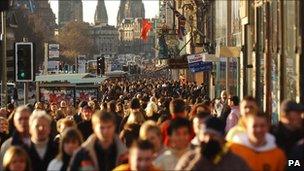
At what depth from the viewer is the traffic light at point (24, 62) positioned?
786 inches

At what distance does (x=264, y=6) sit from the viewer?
2219 cm

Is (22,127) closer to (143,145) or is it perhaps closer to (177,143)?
(177,143)

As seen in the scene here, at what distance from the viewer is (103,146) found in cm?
968

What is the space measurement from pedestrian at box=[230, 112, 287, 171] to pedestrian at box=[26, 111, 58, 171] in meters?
2.40

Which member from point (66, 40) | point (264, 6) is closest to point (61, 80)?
point (264, 6)

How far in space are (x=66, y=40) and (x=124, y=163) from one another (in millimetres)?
173901

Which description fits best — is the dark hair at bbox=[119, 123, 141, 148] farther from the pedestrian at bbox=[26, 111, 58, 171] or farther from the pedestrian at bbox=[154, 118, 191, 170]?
the pedestrian at bbox=[154, 118, 191, 170]

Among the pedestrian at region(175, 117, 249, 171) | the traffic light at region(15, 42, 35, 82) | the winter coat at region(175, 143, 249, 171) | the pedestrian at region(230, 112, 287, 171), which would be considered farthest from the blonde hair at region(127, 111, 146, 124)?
the traffic light at region(15, 42, 35, 82)

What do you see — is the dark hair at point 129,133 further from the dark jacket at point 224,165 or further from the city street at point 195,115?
the dark jacket at point 224,165

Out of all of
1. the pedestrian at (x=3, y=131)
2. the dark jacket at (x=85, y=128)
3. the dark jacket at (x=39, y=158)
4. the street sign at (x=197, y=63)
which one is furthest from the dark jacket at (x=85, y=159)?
the street sign at (x=197, y=63)

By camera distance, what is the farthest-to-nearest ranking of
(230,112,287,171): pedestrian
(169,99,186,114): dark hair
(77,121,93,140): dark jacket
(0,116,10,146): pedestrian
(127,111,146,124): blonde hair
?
(0,116,10,146): pedestrian < (77,121,93,140): dark jacket < (127,111,146,124): blonde hair < (169,99,186,114): dark hair < (230,112,287,171): pedestrian

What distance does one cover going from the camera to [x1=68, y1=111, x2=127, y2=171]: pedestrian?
31.0ft

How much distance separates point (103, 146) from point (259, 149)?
5.48 ft

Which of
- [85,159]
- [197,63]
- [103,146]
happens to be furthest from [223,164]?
[197,63]
